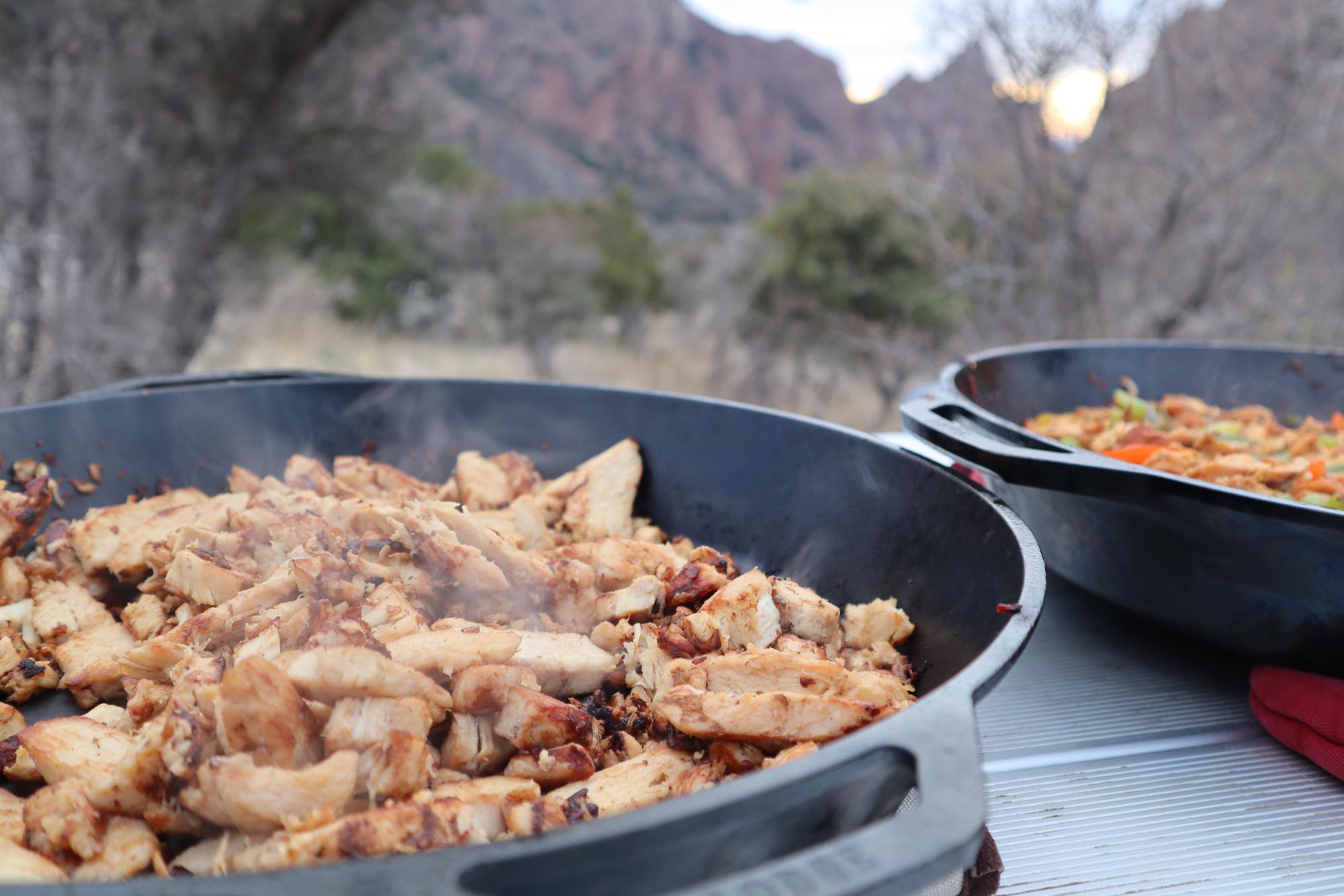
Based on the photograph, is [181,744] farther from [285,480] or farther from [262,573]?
[285,480]

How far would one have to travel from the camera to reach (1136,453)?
179cm

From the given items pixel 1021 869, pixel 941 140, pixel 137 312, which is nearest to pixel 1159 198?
pixel 941 140

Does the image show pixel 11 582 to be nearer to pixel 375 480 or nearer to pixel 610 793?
pixel 375 480

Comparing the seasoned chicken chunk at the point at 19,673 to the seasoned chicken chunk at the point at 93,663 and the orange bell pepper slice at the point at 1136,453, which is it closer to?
the seasoned chicken chunk at the point at 93,663

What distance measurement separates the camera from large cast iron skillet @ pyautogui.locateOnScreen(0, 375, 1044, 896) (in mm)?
513

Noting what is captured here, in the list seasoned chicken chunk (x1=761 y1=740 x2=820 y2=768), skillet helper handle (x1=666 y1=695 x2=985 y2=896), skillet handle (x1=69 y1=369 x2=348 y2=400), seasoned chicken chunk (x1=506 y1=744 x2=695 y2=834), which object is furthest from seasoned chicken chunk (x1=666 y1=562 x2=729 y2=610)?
skillet handle (x1=69 y1=369 x2=348 y2=400)

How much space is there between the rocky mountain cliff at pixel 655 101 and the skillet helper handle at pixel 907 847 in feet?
88.8

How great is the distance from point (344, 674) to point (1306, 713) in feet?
4.22

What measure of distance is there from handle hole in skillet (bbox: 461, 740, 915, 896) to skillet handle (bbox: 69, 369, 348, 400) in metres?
1.68

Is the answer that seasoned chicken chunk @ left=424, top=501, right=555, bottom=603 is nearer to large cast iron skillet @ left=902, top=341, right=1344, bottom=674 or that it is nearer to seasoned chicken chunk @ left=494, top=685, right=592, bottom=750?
seasoned chicken chunk @ left=494, top=685, right=592, bottom=750

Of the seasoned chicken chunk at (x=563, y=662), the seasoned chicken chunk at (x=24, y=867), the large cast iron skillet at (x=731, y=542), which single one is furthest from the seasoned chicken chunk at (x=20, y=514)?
the seasoned chicken chunk at (x=563, y=662)

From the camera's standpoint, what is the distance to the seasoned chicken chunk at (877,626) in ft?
4.12

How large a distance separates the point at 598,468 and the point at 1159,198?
6.55 m

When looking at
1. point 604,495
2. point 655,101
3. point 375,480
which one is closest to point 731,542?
point 604,495
